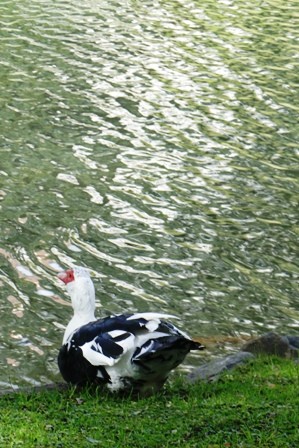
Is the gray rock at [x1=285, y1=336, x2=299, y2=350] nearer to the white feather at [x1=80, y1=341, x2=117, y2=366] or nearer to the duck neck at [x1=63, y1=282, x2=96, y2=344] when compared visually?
the duck neck at [x1=63, y1=282, x2=96, y2=344]

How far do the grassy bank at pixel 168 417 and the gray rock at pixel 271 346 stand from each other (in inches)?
56.7

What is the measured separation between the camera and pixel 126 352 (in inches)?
388

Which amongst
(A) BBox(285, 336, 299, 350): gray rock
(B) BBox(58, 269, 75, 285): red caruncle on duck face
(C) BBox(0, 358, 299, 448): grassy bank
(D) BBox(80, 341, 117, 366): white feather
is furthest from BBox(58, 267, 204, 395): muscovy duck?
(A) BBox(285, 336, 299, 350): gray rock

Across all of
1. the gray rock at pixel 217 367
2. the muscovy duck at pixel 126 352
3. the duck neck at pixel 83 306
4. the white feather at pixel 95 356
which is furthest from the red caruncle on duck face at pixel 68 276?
the gray rock at pixel 217 367

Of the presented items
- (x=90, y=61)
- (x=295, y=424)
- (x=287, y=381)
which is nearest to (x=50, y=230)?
(x=287, y=381)

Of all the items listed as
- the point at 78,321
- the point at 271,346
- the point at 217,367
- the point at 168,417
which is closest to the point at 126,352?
the point at 168,417

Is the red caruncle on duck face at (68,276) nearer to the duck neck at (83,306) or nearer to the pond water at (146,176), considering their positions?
the duck neck at (83,306)

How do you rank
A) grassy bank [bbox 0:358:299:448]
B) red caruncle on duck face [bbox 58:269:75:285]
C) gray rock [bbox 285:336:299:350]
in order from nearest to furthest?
grassy bank [bbox 0:358:299:448] → red caruncle on duck face [bbox 58:269:75:285] → gray rock [bbox 285:336:299:350]

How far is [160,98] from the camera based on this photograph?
84.2 feet

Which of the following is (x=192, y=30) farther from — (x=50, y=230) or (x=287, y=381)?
(x=287, y=381)

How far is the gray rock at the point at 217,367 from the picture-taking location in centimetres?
1166

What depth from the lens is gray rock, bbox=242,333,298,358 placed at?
41.6 feet

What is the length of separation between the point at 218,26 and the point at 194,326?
Result: 2166 centimetres

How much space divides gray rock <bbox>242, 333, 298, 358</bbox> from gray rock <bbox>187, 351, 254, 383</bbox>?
0.34m
